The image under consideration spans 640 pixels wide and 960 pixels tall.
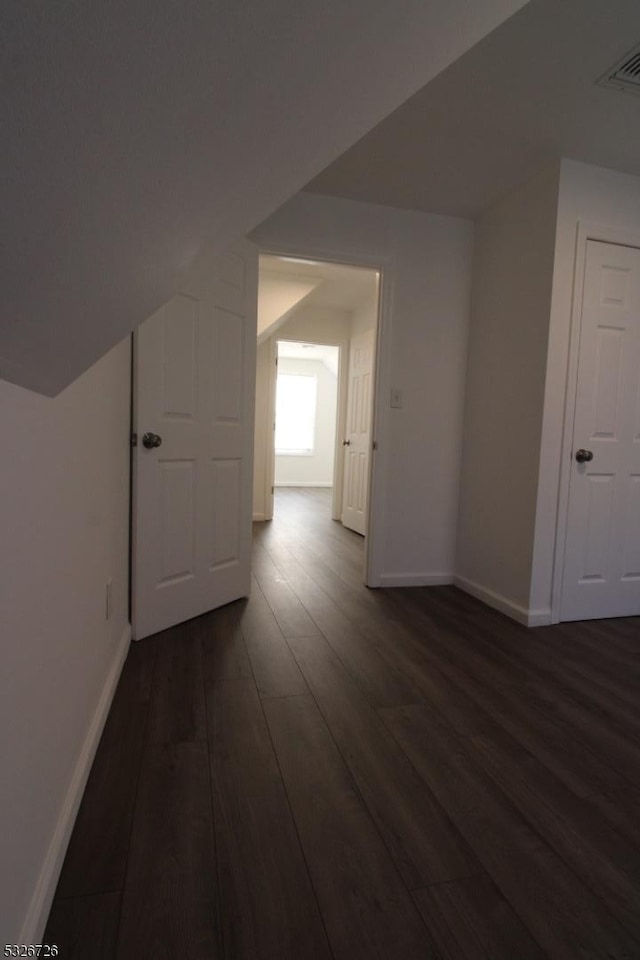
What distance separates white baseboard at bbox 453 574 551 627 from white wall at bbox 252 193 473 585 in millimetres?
240

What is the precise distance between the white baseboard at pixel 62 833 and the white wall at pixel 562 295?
2039 millimetres

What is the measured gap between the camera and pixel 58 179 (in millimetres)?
401

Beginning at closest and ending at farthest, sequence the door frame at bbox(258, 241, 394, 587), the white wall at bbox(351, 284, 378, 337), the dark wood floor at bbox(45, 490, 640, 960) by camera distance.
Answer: the dark wood floor at bbox(45, 490, 640, 960)
the door frame at bbox(258, 241, 394, 587)
the white wall at bbox(351, 284, 378, 337)

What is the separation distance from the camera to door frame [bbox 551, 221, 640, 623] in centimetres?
246

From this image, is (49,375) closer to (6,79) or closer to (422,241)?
(6,79)

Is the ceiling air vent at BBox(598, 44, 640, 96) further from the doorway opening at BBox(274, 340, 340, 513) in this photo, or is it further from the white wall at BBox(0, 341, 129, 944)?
the doorway opening at BBox(274, 340, 340, 513)

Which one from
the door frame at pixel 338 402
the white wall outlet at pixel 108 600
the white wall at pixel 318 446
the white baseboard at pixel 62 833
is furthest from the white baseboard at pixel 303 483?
the white baseboard at pixel 62 833

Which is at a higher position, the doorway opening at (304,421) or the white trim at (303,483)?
the doorway opening at (304,421)

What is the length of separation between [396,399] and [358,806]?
7.39ft

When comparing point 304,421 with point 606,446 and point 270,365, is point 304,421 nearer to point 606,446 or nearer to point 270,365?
point 270,365

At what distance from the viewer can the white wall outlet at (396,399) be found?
302 cm

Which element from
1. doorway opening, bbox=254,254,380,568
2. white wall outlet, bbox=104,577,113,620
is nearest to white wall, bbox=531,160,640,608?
doorway opening, bbox=254,254,380,568

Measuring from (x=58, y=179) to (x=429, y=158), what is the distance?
253 cm

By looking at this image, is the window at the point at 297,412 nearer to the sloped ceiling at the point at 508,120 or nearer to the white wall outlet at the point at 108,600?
the sloped ceiling at the point at 508,120
